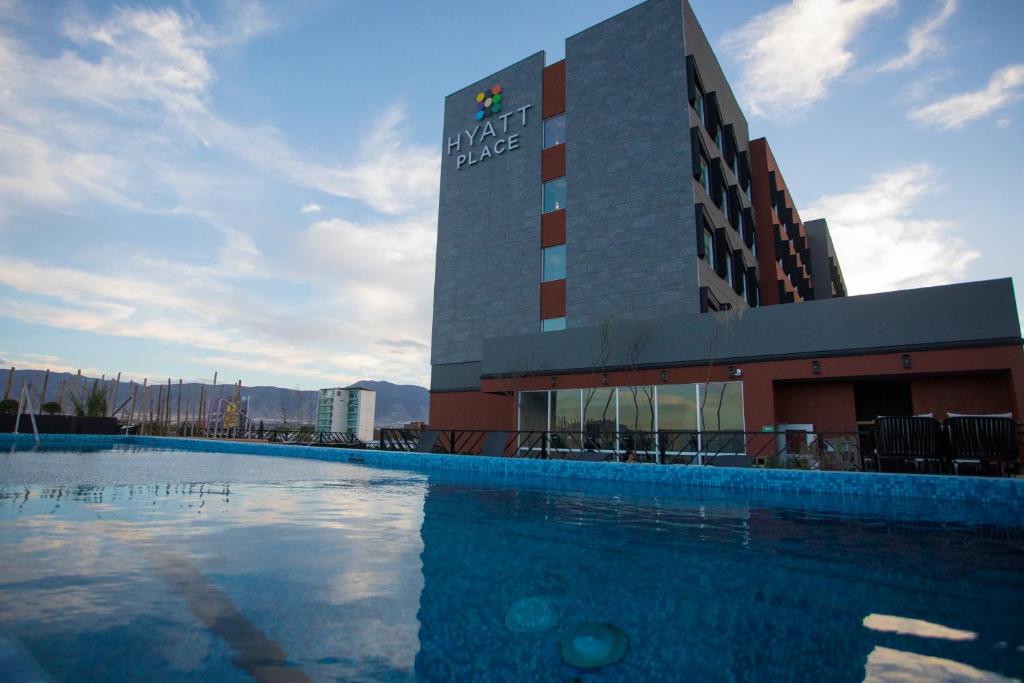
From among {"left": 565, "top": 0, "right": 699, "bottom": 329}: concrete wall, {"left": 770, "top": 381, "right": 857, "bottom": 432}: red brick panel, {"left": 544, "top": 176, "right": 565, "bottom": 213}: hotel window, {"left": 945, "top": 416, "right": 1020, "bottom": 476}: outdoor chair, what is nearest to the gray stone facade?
{"left": 565, "top": 0, "right": 699, "bottom": 329}: concrete wall

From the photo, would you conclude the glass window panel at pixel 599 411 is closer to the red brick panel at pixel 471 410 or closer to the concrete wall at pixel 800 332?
the concrete wall at pixel 800 332

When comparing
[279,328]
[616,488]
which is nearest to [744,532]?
[616,488]

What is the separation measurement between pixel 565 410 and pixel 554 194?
10.3 m

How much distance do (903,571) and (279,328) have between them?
42.4 metres

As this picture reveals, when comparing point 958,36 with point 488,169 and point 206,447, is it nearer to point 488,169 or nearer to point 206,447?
point 488,169

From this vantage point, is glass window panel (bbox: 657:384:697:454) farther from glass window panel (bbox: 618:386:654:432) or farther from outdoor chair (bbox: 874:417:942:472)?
outdoor chair (bbox: 874:417:942:472)

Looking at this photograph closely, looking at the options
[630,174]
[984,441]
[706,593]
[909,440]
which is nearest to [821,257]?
[630,174]

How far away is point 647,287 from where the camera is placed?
1900cm

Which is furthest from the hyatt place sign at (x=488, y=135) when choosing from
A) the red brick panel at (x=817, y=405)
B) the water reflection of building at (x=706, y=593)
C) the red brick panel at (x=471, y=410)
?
the water reflection of building at (x=706, y=593)

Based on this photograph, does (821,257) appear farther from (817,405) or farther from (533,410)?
(533,410)

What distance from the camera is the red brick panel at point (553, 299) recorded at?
2108 centimetres

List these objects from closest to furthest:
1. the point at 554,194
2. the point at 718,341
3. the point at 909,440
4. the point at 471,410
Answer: the point at 909,440 → the point at 718,341 → the point at 471,410 → the point at 554,194

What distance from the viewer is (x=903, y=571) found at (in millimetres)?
4188

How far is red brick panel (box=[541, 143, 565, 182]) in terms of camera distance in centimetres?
2250
